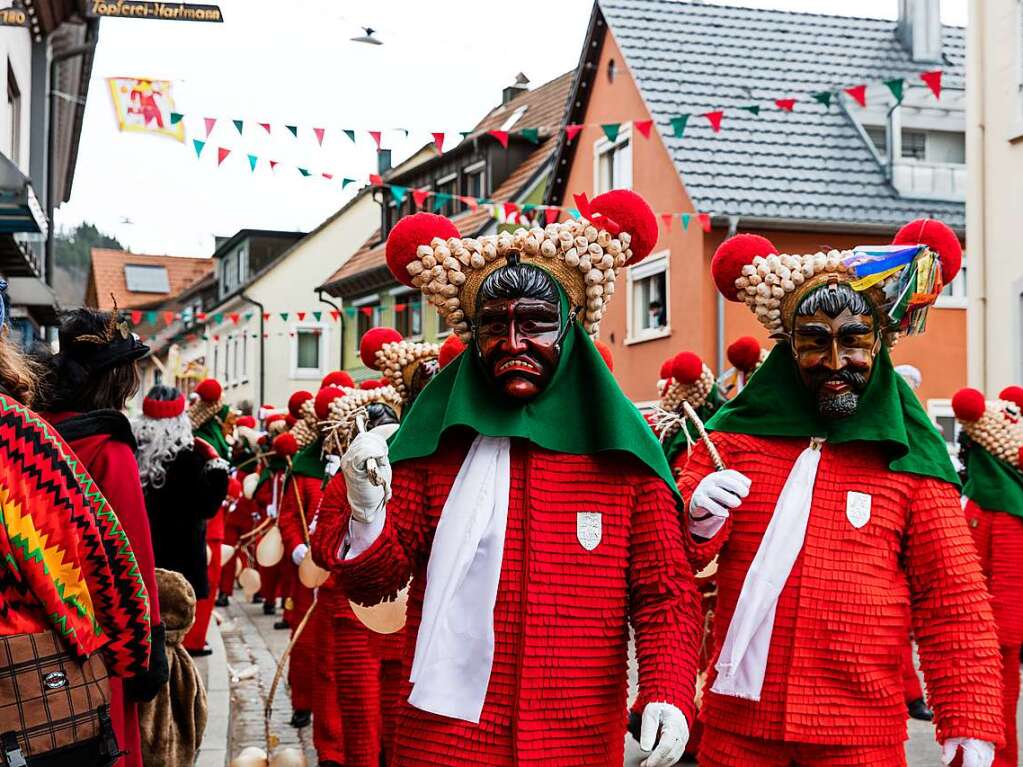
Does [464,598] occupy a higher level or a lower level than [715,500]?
lower

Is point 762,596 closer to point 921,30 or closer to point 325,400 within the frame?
point 325,400

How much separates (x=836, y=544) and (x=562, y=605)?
104 cm

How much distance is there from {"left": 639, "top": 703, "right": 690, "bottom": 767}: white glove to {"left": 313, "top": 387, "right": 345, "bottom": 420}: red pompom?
484 cm

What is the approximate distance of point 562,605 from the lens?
131 inches

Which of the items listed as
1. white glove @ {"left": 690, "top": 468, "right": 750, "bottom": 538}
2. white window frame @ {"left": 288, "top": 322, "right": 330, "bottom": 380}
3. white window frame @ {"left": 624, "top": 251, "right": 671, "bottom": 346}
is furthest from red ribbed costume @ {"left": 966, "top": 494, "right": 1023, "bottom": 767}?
white window frame @ {"left": 288, "top": 322, "right": 330, "bottom": 380}

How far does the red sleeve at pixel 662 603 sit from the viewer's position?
330 centimetres

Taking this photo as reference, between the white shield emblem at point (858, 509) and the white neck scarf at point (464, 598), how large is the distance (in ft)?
3.76

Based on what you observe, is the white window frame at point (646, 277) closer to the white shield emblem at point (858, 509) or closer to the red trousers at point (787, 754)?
the white shield emblem at point (858, 509)

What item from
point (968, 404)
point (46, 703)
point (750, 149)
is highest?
point (750, 149)

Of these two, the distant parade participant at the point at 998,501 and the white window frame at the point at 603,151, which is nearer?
the distant parade participant at the point at 998,501

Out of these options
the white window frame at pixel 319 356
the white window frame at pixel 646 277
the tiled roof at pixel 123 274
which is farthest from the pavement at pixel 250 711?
the tiled roof at pixel 123 274

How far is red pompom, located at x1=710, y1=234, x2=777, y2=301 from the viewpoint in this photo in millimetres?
4430

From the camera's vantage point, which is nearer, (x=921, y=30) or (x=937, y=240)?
(x=937, y=240)

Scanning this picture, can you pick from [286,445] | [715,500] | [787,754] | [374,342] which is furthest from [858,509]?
[286,445]
